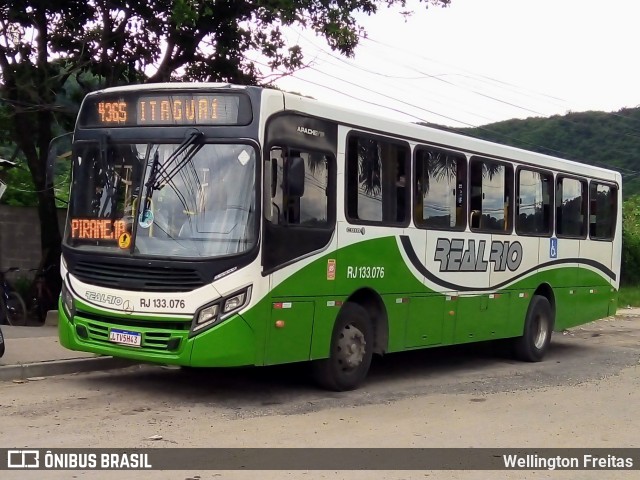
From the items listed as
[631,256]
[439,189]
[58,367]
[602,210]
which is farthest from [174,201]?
[631,256]

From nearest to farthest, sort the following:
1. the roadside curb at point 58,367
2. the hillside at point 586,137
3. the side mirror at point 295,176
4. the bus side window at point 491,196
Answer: the side mirror at point 295,176, the roadside curb at point 58,367, the bus side window at point 491,196, the hillside at point 586,137

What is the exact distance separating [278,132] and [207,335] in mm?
2237

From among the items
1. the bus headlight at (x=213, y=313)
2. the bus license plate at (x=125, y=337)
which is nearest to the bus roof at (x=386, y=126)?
the bus headlight at (x=213, y=313)

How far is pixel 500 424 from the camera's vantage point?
30.1 feet

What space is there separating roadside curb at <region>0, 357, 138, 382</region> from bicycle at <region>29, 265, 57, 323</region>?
596 centimetres

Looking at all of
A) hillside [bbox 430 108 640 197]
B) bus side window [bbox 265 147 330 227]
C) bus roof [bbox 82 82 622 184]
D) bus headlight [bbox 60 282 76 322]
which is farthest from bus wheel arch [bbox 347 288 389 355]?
hillside [bbox 430 108 640 197]

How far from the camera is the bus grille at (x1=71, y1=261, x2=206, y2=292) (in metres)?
9.02

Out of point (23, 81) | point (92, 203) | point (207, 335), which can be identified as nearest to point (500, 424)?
point (207, 335)

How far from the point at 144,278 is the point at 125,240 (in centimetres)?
49

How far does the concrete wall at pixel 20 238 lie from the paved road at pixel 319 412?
24.2 ft

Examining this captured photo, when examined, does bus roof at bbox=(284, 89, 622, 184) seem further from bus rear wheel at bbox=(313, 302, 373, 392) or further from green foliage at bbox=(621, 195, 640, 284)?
green foliage at bbox=(621, 195, 640, 284)

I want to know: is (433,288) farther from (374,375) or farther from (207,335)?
(207,335)

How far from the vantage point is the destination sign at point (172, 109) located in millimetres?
9312

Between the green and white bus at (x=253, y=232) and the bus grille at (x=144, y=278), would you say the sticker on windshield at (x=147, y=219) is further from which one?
the bus grille at (x=144, y=278)
